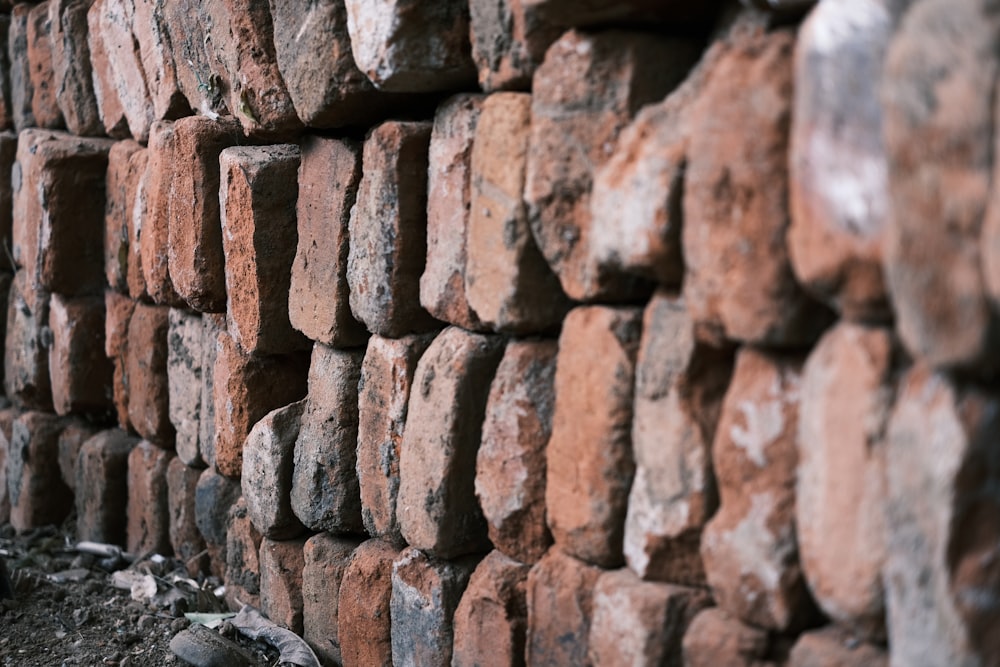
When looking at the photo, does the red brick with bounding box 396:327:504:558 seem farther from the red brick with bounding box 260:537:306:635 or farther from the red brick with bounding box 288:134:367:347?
the red brick with bounding box 260:537:306:635

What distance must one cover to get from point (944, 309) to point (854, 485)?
332 millimetres

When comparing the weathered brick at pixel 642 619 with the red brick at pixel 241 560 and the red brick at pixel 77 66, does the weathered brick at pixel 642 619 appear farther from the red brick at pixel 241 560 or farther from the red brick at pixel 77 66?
the red brick at pixel 77 66

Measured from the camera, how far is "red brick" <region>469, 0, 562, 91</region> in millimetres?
2426

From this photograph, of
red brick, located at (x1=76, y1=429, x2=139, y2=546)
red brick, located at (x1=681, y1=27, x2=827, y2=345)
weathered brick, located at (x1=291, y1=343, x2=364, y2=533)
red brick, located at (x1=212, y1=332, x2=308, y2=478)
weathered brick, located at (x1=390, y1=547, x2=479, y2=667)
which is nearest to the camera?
red brick, located at (x1=681, y1=27, x2=827, y2=345)

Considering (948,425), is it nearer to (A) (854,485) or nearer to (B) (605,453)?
(A) (854,485)

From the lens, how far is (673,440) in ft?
7.03

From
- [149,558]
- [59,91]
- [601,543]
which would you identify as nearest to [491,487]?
[601,543]

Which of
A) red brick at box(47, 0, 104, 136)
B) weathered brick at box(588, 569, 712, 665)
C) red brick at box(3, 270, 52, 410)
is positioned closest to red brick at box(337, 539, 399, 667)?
weathered brick at box(588, 569, 712, 665)

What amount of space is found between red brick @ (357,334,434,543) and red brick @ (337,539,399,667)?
60 millimetres

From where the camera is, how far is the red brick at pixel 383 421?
3.04 m

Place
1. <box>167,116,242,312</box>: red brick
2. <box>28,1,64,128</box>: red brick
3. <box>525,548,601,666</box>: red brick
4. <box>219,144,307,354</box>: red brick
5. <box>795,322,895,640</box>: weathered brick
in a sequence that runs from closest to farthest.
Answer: <box>795,322,895,640</box>: weathered brick → <box>525,548,601,666</box>: red brick → <box>219,144,307,354</box>: red brick → <box>167,116,242,312</box>: red brick → <box>28,1,64,128</box>: red brick

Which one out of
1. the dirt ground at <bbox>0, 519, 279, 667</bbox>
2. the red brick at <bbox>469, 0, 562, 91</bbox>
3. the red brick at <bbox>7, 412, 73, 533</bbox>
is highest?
the red brick at <bbox>469, 0, 562, 91</bbox>

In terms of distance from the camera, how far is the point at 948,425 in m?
1.59

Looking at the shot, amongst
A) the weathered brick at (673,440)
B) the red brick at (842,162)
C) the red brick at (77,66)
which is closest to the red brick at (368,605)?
the weathered brick at (673,440)
